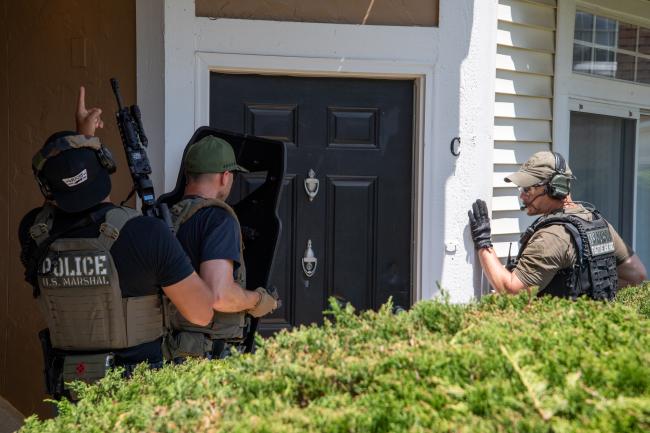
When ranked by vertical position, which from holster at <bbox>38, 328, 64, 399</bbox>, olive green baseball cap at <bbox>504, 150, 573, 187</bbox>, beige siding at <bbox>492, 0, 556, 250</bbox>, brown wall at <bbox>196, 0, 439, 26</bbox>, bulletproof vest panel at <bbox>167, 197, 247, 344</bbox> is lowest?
holster at <bbox>38, 328, 64, 399</bbox>

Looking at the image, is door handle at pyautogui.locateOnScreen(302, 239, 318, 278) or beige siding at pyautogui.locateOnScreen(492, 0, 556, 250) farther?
beige siding at pyautogui.locateOnScreen(492, 0, 556, 250)

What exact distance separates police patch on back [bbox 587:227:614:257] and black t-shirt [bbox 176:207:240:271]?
1.86 m

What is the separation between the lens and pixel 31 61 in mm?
5176

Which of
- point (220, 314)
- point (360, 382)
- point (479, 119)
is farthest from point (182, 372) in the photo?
point (479, 119)

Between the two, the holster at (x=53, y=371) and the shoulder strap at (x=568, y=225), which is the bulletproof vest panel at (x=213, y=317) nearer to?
the holster at (x=53, y=371)

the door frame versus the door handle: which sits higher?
the door frame

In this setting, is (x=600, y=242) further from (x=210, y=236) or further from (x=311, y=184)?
(x=210, y=236)

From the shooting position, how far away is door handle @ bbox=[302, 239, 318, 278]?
5129mm

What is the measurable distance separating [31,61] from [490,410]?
160 inches

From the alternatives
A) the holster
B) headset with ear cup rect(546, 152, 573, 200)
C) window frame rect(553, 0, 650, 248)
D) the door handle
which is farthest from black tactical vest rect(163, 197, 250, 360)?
window frame rect(553, 0, 650, 248)

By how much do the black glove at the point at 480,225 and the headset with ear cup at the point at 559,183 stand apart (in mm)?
430

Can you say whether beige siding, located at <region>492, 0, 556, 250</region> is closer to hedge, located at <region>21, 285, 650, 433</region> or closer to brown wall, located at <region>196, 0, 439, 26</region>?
brown wall, located at <region>196, 0, 439, 26</region>

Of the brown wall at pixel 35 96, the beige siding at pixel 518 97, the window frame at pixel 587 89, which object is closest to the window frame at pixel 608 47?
the window frame at pixel 587 89

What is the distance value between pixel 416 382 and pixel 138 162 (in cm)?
227
